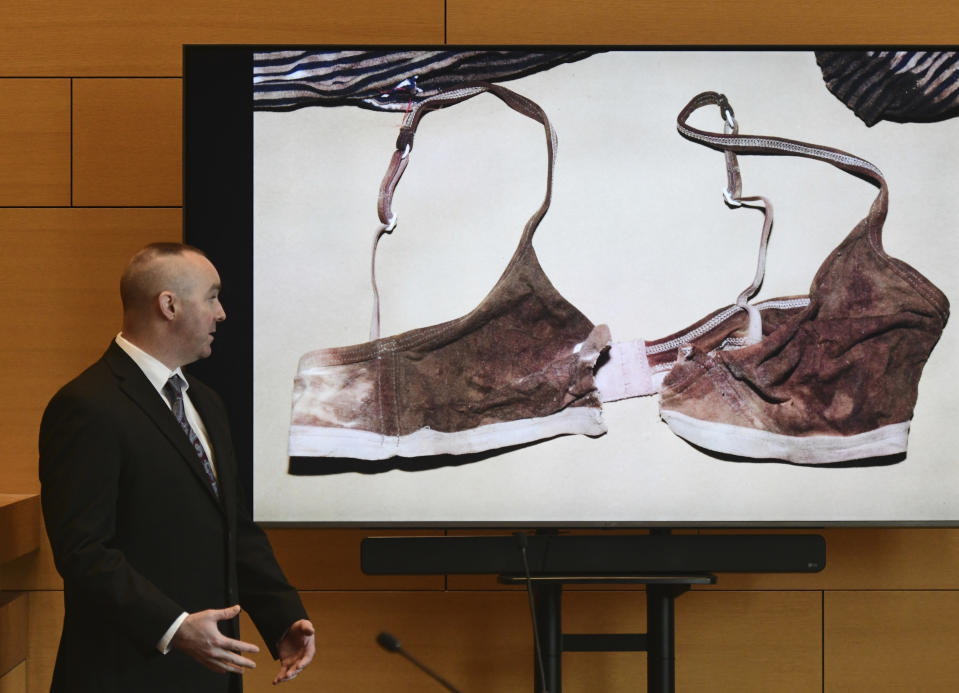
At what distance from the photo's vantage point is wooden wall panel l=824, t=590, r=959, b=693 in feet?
9.57

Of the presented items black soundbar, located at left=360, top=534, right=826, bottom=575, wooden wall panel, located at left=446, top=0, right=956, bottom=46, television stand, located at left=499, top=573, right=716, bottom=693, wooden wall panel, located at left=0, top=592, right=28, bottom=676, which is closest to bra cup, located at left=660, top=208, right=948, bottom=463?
black soundbar, located at left=360, top=534, right=826, bottom=575

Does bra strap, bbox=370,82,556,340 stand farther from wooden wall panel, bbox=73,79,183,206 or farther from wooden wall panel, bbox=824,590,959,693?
wooden wall panel, bbox=824,590,959,693

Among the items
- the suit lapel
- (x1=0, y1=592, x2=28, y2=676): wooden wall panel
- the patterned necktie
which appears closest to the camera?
the suit lapel

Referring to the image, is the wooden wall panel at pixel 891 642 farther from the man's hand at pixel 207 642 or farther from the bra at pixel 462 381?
the man's hand at pixel 207 642

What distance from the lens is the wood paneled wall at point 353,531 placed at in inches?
115

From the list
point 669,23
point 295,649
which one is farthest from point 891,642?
point 669,23

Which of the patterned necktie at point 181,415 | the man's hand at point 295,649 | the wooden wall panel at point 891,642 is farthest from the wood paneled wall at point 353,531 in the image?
the patterned necktie at point 181,415

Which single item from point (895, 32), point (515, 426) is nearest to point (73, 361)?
point (515, 426)

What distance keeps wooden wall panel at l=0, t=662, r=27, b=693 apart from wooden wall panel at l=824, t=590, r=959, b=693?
2.43 m

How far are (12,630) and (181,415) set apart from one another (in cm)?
129

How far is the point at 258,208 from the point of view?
2.65 meters

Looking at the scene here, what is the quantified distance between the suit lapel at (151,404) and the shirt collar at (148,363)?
1 cm

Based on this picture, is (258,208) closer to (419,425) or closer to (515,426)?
(419,425)

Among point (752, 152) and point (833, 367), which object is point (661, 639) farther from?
point (752, 152)
